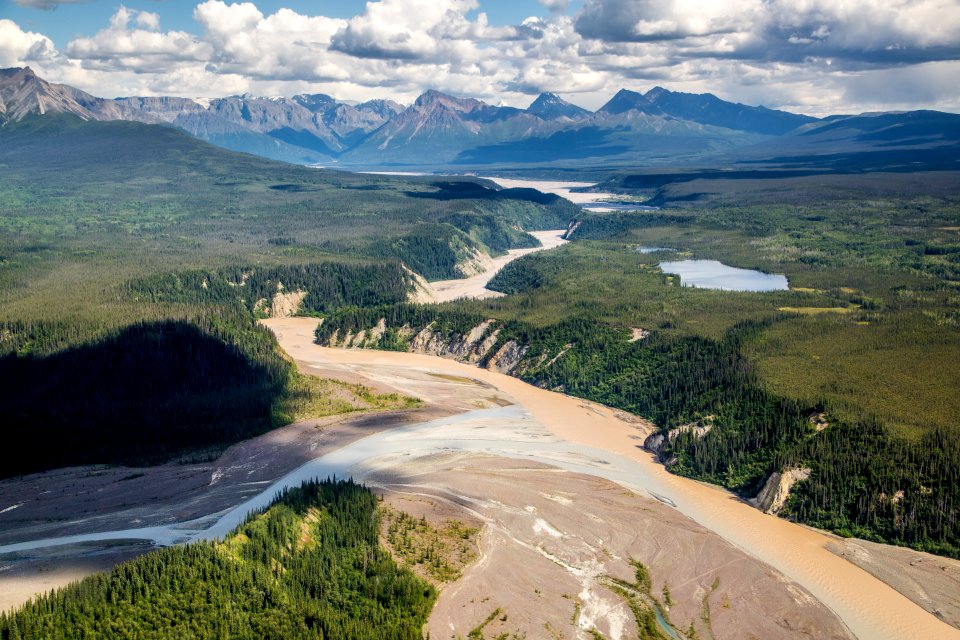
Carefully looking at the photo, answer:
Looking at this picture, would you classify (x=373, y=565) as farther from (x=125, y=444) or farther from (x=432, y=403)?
(x=432, y=403)

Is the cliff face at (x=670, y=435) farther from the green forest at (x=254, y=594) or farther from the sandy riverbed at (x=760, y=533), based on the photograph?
the green forest at (x=254, y=594)

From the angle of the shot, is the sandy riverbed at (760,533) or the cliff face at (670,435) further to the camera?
the cliff face at (670,435)

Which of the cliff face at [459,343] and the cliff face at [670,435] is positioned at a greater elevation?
the cliff face at [670,435]

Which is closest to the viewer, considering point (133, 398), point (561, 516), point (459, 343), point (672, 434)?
point (561, 516)

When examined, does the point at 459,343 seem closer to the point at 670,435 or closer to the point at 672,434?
the point at 670,435

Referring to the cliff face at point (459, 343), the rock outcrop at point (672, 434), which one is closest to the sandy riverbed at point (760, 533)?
the rock outcrop at point (672, 434)

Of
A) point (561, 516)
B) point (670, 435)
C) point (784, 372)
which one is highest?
point (784, 372)

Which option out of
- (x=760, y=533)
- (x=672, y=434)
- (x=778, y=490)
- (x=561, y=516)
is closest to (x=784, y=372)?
(x=672, y=434)
